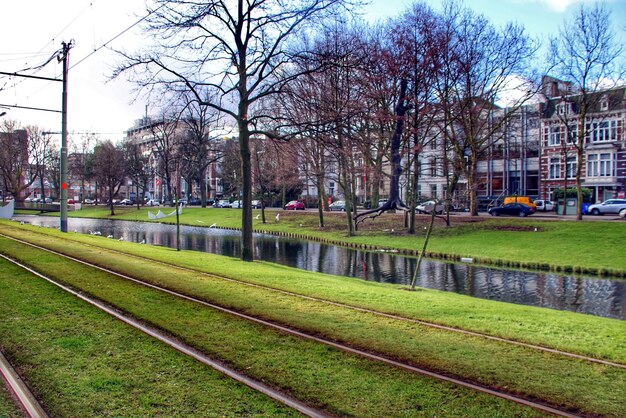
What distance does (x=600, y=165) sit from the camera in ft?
205

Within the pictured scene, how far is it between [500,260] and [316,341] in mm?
23034

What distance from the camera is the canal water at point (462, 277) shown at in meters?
18.6

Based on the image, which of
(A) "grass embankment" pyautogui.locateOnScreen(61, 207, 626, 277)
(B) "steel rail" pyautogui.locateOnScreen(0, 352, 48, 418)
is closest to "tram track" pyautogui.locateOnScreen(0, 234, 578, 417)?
(B) "steel rail" pyautogui.locateOnScreen(0, 352, 48, 418)

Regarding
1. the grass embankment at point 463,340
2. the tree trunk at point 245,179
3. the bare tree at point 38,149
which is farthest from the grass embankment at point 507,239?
the bare tree at point 38,149

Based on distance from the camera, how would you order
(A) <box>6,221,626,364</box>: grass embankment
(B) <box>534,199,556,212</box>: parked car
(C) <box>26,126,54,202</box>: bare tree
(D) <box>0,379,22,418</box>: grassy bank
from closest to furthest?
(D) <box>0,379,22,418</box>: grassy bank
(A) <box>6,221,626,364</box>: grass embankment
(B) <box>534,199,556,212</box>: parked car
(C) <box>26,126,54,202</box>: bare tree

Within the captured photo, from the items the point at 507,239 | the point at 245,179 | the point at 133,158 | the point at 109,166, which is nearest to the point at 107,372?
the point at 245,179

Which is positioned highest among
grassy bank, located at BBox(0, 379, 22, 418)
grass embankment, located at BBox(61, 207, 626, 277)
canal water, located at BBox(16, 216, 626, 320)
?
grassy bank, located at BBox(0, 379, 22, 418)

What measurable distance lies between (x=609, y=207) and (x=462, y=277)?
98.7 ft

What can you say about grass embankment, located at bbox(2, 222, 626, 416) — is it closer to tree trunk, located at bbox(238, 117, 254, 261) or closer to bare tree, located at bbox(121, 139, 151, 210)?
tree trunk, located at bbox(238, 117, 254, 261)

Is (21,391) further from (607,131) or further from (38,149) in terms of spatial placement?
(38,149)

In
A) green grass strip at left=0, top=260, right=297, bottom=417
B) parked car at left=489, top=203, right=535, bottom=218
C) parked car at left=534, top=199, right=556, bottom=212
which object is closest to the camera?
green grass strip at left=0, top=260, right=297, bottom=417

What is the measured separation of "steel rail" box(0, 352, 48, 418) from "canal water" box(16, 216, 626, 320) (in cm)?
1581

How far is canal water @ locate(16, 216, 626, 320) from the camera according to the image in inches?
733

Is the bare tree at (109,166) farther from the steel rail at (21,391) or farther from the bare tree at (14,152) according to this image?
the steel rail at (21,391)
